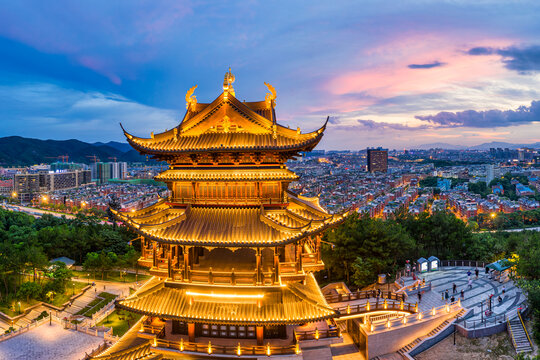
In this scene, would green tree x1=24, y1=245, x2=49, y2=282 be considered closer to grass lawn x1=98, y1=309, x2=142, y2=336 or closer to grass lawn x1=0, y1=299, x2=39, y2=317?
grass lawn x1=0, y1=299, x2=39, y2=317

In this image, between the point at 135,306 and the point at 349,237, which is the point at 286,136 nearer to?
the point at 135,306

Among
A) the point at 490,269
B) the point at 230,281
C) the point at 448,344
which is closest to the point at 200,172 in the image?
the point at 230,281

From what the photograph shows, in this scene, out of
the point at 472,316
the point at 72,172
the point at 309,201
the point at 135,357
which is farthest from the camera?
the point at 72,172

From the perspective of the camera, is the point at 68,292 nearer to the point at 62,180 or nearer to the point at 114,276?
the point at 114,276

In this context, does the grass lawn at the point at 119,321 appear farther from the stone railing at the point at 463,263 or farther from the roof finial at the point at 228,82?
the stone railing at the point at 463,263

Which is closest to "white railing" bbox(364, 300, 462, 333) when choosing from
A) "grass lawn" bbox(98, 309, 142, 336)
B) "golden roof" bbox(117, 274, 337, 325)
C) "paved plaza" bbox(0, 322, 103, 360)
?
"golden roof" bbox(117, 274, 337, 325)

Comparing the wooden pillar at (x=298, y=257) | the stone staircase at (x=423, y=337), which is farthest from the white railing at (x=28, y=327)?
the stone staircase at (x=423, y=337)
